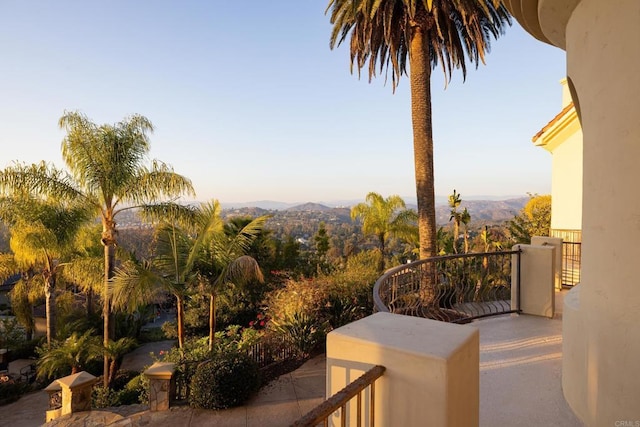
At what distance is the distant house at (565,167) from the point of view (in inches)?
486

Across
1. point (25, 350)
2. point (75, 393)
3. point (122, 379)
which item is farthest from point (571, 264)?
point (25, 350)

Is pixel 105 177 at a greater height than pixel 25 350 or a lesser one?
greater

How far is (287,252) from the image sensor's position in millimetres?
19531

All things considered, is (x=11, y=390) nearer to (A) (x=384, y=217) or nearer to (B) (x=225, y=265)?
(B) (x=225, y=265)

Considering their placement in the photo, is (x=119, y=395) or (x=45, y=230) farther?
(x=45, y=230)

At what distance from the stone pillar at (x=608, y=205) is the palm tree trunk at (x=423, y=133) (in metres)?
7.50

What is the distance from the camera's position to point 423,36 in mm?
10906

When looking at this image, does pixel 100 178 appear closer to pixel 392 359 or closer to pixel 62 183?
pixel 62 183

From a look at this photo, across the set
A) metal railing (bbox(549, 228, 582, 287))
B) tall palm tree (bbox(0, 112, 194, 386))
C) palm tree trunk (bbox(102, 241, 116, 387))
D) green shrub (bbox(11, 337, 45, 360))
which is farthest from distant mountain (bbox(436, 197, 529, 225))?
green shrub (bbox(11, 337, 45, 360))

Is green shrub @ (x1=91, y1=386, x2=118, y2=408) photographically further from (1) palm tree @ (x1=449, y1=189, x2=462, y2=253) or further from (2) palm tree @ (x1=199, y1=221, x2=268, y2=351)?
(1) palm tree @ (x1=449, y1=189, x2=462, y2=253)

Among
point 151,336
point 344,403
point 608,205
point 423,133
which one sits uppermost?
point 423,133

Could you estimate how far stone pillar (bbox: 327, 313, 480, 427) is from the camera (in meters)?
1.88

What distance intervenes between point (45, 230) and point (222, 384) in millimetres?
11016

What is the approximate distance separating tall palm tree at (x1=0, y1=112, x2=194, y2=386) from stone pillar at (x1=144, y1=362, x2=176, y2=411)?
6125 mm
